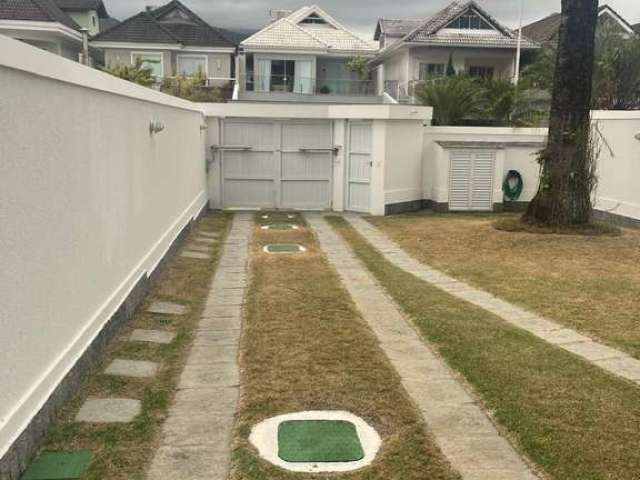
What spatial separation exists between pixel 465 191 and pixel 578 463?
44.8 ft

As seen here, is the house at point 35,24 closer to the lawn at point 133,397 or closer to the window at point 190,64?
the window at point 190,64

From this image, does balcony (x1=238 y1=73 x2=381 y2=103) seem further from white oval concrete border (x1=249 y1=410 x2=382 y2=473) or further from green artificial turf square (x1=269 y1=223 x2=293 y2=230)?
white oval concrete border (x1=249 y1=410 x2=382 y2=473)

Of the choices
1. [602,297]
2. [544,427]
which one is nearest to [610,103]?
[602,297]

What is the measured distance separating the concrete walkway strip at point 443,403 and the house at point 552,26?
29.2 meters

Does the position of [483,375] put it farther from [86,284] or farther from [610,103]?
[610,103]

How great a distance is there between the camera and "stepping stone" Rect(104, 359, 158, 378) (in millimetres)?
5223

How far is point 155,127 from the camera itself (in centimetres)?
869

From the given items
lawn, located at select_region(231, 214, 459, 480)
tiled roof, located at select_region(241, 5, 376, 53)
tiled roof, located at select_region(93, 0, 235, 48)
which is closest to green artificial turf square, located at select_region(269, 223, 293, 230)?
lawn, located at select_region(231, 214, 459, 480)

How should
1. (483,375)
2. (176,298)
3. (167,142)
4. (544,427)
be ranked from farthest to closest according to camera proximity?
(167,142) < (176,298) < (483,375) < (544,427)

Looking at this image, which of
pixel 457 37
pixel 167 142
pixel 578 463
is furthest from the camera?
pixel 457 37

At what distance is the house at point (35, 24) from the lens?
30391 millimetres

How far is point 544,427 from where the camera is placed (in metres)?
4.28

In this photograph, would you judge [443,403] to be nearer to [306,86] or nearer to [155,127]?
[155,127]

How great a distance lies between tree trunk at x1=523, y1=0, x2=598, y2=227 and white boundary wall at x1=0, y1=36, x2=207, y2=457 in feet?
24.5
